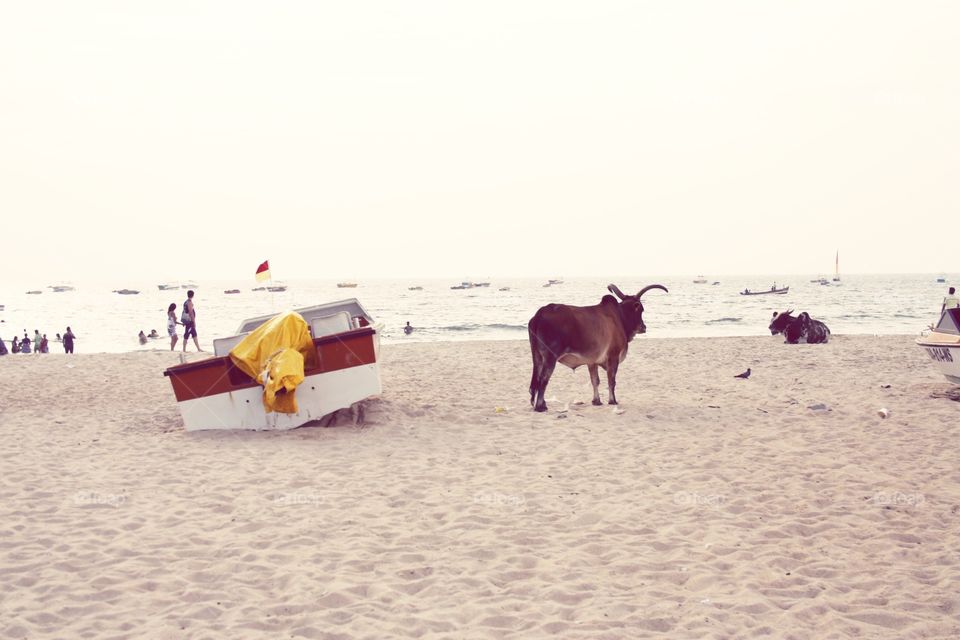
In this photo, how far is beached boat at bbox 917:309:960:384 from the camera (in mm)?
12281

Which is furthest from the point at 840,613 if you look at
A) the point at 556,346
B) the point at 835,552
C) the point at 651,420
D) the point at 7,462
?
the point at 7,462

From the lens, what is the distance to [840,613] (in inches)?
185

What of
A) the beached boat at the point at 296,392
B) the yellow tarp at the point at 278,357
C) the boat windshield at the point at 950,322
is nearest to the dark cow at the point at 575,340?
the beached boat at the point at 296,392

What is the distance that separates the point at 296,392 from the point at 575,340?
476 cm

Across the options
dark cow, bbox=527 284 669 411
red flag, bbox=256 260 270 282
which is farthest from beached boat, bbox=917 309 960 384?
red flag, bbox=256 260 270 282

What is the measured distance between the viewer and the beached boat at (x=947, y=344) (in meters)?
12.3

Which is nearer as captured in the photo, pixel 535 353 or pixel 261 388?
pixel 261 388

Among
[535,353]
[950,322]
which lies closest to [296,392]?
[535,353]

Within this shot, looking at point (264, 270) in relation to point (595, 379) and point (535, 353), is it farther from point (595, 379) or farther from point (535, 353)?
point (595, 379)

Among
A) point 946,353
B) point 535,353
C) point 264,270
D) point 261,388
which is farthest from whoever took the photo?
point 264,270

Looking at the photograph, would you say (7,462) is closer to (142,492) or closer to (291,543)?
(142,492)

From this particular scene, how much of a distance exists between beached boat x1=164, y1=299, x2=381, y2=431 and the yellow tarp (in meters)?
0.21

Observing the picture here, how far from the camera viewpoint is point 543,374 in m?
12.1

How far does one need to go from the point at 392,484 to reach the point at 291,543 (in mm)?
1950
